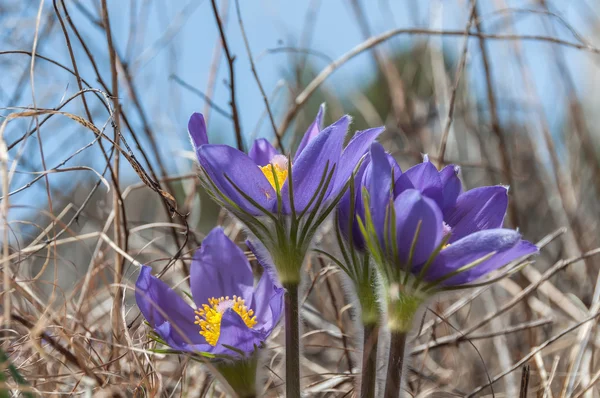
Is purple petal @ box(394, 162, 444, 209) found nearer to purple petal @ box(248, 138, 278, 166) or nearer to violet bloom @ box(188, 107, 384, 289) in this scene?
violet bloom @ box(188, 107, 384, 289)

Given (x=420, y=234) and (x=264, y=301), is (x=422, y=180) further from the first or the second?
(x=264, y=301)

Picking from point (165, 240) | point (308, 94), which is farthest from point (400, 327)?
point (165, 240)

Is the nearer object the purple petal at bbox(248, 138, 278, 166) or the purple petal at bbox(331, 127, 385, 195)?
the purple petal at bbox(331, 127, 385, 195)

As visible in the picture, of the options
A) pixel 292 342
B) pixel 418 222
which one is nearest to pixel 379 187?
pixel 418 222

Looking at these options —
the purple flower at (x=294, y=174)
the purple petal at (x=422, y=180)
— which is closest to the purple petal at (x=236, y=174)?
the purple flower at (x=294, y=174)

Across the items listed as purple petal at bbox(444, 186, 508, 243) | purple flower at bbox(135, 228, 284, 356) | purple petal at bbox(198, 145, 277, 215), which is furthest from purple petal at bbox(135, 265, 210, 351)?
purple petal at bbox(444, 186, 508, 243)

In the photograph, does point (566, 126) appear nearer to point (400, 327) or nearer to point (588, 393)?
point (588, 393)

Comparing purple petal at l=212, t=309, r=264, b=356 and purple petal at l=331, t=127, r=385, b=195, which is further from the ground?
purple petal at l=331, t=127, r=385, b=195
